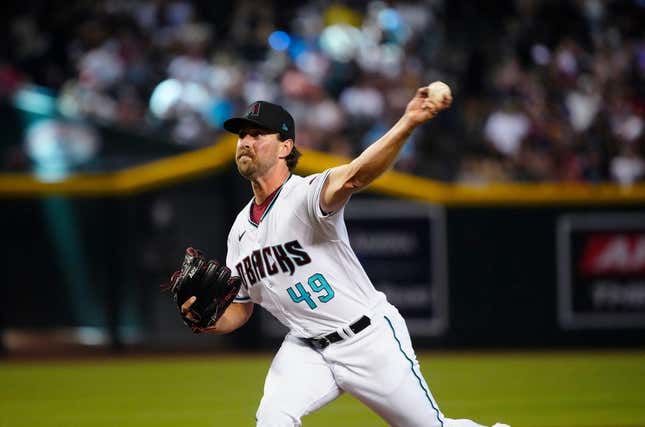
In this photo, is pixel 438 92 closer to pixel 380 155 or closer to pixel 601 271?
pixel 380 155

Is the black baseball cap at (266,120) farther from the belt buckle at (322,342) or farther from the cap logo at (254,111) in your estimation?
the belt buckle at (322,342)

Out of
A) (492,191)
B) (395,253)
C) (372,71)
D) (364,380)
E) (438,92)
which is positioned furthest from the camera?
(372,71)

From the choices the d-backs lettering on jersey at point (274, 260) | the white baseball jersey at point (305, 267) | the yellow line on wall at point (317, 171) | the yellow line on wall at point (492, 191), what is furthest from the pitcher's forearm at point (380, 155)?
the yellow line on wall at point (492, 191)

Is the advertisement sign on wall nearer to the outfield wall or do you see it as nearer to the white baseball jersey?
the outfield wall

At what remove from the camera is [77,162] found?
12.7 m

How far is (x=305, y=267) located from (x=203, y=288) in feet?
1.68

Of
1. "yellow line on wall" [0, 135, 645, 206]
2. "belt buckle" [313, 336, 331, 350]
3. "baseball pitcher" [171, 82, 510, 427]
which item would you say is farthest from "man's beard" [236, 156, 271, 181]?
"yellow line on wall" [0, 135, 645, 206]

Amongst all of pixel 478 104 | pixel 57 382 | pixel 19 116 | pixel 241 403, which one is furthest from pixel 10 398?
pixel 478 104

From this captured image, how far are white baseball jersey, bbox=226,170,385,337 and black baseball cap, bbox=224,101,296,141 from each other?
0.82 feet

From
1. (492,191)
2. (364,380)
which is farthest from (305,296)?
(492,191)

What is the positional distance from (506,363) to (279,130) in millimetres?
6456

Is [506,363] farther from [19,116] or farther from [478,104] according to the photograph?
[19,116]

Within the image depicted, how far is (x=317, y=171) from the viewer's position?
11.6 m

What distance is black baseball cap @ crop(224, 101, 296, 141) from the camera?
16.4 ft
